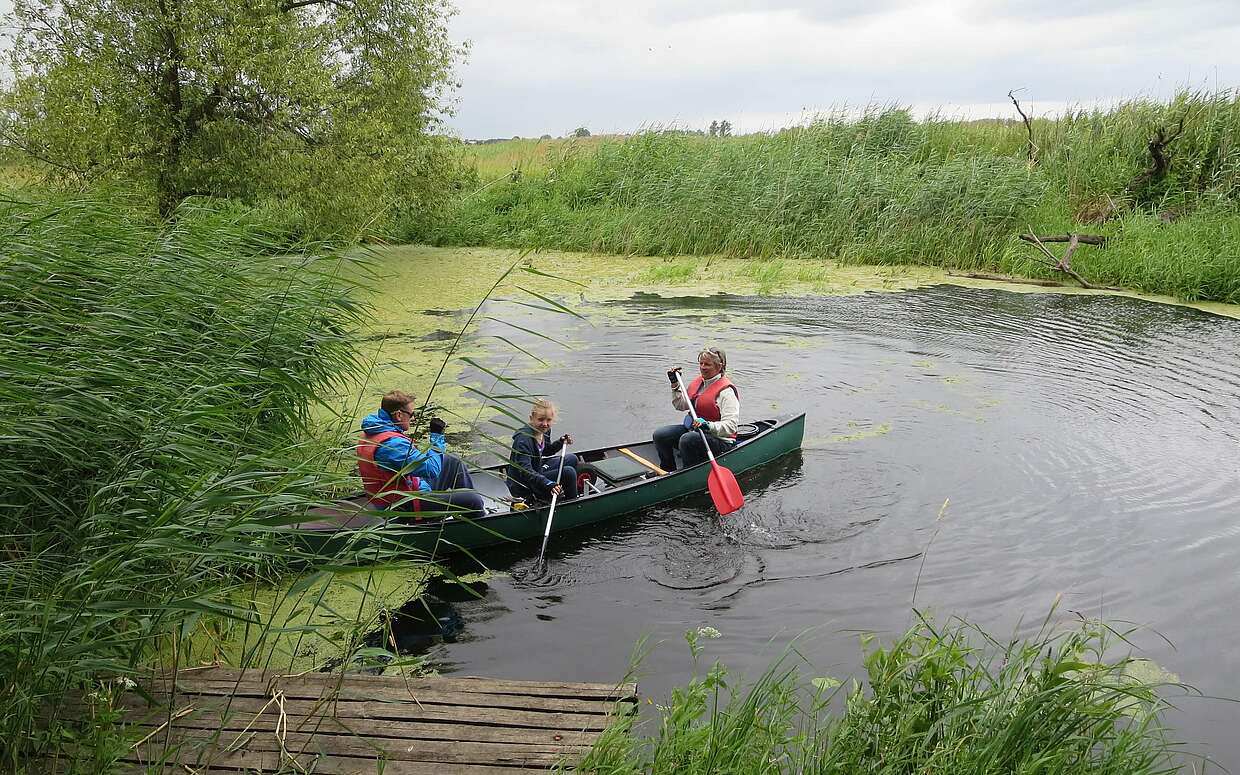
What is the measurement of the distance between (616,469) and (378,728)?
152 inches

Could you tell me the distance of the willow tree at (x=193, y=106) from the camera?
11125 millimetres

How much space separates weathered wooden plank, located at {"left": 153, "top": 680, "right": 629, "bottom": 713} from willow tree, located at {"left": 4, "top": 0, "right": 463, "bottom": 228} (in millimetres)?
9148

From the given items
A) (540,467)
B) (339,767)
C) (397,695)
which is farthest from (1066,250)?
(339,767)

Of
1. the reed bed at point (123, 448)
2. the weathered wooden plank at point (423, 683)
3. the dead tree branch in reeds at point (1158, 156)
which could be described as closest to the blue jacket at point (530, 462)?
the reed bed at point (123, 448)

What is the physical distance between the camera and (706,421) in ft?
24.0

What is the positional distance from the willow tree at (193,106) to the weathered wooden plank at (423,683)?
9.03 m

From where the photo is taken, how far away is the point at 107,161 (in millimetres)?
10953

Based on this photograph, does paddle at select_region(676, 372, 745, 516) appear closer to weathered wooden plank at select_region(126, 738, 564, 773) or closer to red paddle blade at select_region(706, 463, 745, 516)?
red paddle blade at select_region(706, 463, 745, 516)

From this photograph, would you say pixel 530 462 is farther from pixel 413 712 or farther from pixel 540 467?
pixel 413 712

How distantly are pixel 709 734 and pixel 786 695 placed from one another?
1.52ft

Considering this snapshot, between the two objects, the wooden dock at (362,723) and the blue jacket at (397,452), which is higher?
the blue jacket at (397,452)

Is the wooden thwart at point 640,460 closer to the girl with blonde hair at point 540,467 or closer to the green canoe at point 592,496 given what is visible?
the green canoe at point 592,496

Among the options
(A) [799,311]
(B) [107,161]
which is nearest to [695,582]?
(A) [799,311]

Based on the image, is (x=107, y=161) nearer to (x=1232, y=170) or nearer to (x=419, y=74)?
(x=419, y=74)
